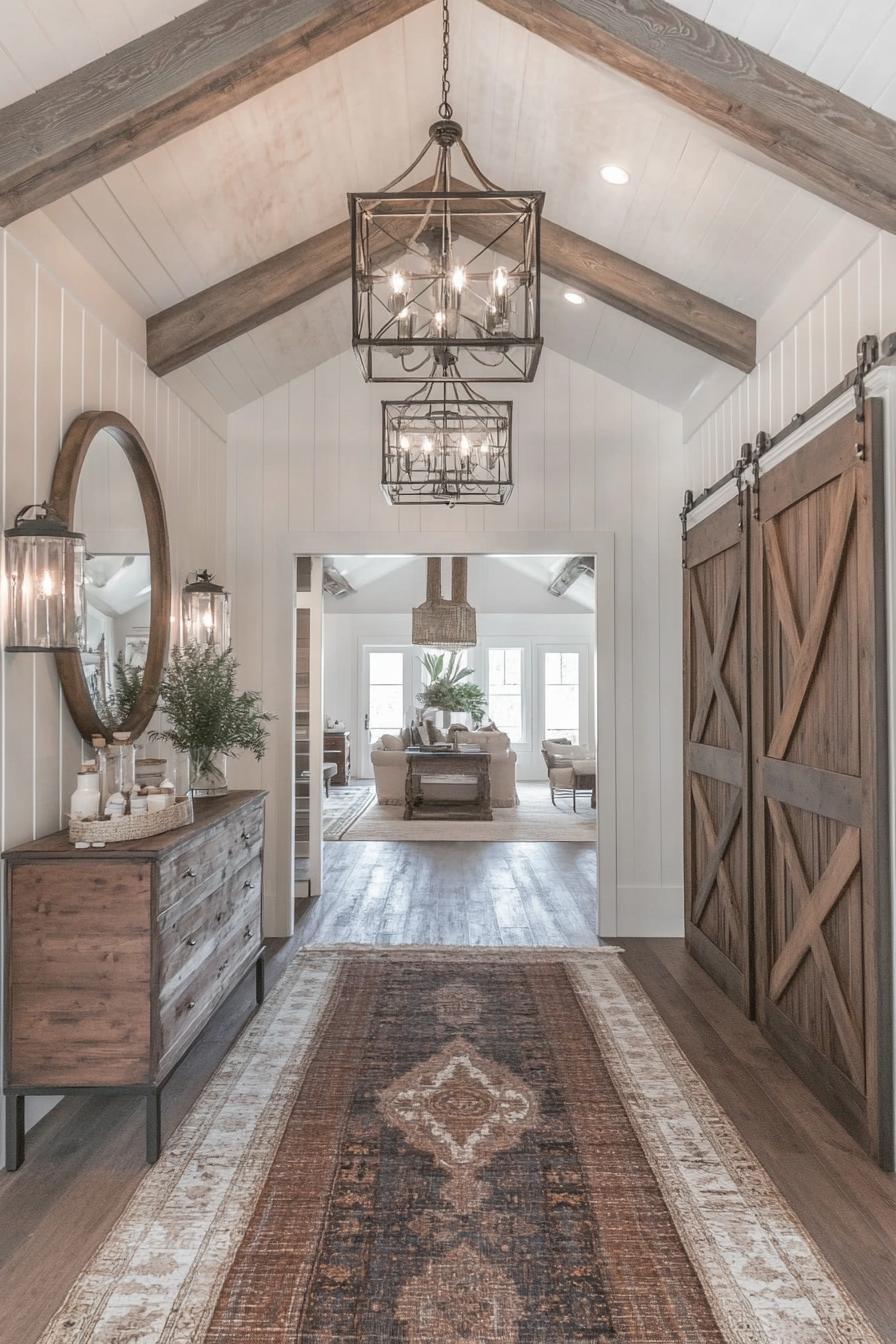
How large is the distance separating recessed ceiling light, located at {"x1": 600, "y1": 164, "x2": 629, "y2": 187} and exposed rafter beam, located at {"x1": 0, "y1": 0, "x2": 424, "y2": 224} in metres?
1.07

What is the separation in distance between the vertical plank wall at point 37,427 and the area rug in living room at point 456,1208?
91 centimetres

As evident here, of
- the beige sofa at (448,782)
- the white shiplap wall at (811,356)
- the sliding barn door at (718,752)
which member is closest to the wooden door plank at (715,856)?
the sliding barn door at (718,752)

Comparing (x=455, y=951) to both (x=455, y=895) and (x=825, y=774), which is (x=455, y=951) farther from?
(x=825, y=774)

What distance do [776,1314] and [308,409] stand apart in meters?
4.96

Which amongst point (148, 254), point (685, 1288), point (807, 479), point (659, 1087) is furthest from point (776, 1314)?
point (148, 254)

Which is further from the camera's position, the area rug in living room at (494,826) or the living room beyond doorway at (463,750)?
the area rug in living room at (494,826)

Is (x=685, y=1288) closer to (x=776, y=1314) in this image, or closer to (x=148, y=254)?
(x=776, y=1314)

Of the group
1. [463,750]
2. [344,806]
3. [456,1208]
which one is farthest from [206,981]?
[344,806]

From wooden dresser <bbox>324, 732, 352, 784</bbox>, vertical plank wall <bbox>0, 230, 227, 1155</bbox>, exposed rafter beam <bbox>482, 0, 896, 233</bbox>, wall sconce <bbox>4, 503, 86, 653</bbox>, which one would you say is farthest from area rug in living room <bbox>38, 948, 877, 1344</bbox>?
wooden dresser <bbox>324, 732, 352, 784</bbox>

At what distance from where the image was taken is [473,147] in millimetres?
3951

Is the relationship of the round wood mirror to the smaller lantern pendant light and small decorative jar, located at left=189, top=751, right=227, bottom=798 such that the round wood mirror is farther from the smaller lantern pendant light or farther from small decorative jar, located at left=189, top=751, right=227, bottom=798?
the smaller lantern pendant light

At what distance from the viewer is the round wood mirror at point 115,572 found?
3279 millimetres

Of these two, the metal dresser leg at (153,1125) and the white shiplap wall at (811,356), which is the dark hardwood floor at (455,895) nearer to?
the metal dresser leg at (153,1125)

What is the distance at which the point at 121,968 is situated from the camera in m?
2.71
